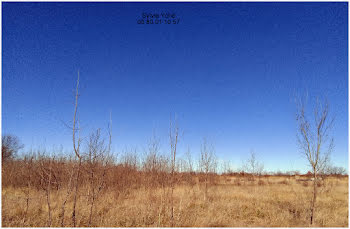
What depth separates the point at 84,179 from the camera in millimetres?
11711

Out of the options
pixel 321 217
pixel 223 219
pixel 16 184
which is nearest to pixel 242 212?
pixel 223 219

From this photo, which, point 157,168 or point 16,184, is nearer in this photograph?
point 157,168

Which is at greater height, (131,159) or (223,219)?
(131,159)

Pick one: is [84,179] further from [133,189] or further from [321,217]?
[321,217]

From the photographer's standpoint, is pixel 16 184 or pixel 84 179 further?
pixel 16 184

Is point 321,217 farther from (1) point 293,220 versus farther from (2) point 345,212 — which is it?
(2) point 345,212

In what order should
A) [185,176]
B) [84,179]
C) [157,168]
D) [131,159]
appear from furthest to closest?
[185,176], [131,159], [157,168], [84,179]

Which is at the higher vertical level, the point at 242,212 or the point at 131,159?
the point at 131,159

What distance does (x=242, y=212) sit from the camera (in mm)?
9023

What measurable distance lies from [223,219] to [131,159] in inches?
338

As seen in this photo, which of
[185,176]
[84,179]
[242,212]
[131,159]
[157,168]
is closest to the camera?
[242,212]

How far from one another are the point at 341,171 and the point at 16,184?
39.9 meters

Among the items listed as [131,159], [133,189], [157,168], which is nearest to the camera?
[157,168]

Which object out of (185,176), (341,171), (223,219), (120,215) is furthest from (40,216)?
(341,171)
